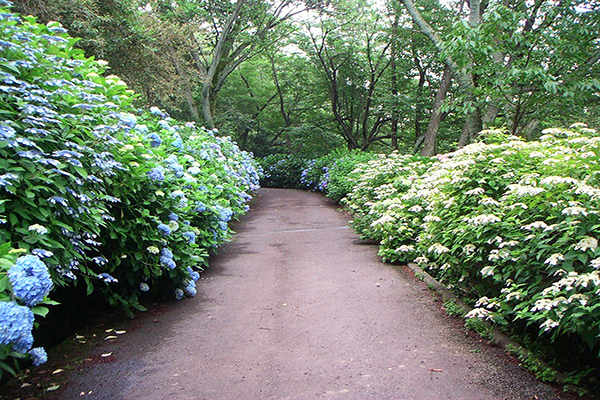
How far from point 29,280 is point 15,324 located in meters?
0.19

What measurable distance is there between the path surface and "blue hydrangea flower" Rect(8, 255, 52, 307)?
1.22m

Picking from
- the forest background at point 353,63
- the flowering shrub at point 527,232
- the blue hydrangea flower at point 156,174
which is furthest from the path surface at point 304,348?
the forest background at point 353,63

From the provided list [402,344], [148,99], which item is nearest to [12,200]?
[402,344]

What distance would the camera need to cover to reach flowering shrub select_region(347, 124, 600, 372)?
2.57 metres

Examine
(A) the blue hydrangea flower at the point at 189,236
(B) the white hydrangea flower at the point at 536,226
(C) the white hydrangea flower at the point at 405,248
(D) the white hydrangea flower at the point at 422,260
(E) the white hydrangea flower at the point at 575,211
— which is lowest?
(D) the white hydrangea flower at the point at 422,260

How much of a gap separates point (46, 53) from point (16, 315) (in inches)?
96.6

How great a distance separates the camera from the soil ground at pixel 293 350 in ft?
9.23

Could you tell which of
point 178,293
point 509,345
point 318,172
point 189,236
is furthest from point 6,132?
point 318,172

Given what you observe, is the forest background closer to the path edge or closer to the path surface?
the path edge

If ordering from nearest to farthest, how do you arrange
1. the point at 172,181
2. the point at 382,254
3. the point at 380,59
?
the point at 172,181, the point at 382,254, the point at 380,59

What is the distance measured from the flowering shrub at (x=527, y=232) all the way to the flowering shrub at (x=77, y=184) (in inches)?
105

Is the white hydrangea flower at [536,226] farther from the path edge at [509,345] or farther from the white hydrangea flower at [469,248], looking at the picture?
the path edge at [509,345]

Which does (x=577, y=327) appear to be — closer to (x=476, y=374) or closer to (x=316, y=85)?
(x=476, y=374)

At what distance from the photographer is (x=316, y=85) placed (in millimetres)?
22453
